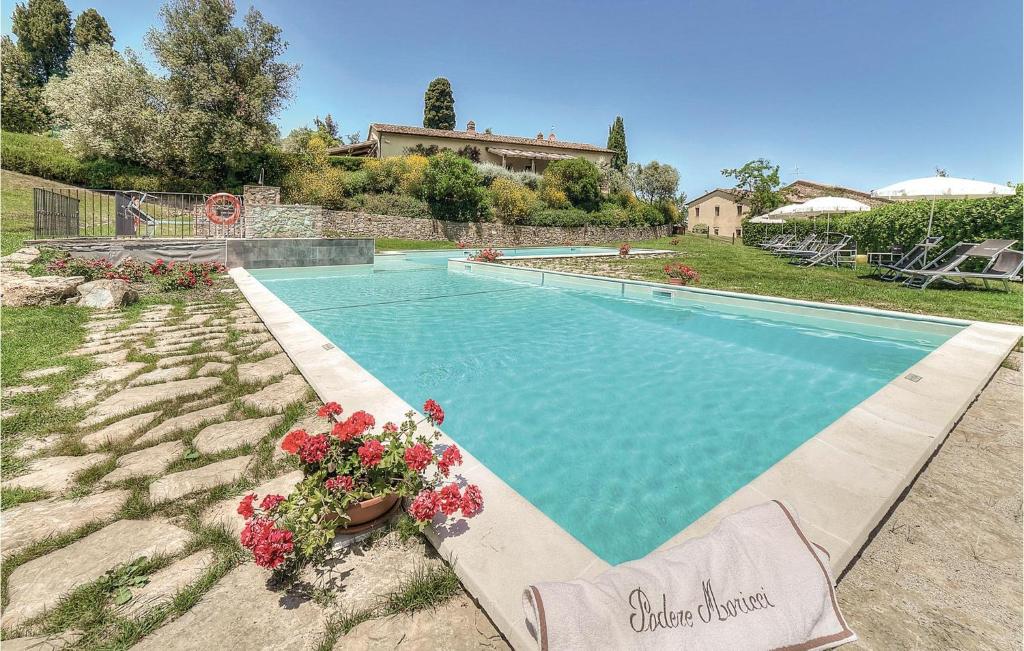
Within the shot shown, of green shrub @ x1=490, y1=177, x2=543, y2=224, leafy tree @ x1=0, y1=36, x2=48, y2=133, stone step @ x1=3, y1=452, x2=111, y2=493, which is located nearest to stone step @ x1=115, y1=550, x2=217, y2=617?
stone step @ x1=3, y1=452, x2=111, y2=493

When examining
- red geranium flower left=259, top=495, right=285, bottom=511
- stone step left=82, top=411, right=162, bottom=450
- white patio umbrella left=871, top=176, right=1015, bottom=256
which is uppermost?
white patio umbrella left=871, top=176, right=1015, bottom=256

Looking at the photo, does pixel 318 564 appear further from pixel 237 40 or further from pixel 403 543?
pixel 237 40

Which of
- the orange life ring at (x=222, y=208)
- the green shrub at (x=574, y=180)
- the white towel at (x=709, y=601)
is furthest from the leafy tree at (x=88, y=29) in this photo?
the white towel at (x=709, y=601)

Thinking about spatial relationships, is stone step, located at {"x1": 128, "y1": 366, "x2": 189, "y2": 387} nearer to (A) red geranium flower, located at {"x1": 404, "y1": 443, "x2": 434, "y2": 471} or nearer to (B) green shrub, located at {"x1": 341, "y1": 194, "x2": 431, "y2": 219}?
(A) red geranium flower, located at {"x1": 404, "y1": 443, "x2": 434, "y2": 471}

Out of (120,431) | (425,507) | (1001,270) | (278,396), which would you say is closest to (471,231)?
(1001,270)

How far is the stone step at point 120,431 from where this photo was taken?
2.66 m

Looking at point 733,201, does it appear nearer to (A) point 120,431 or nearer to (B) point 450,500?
(B) point 450,500

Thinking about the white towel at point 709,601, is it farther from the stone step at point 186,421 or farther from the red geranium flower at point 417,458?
the stone step at point 186,421

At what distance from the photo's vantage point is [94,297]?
6.30m

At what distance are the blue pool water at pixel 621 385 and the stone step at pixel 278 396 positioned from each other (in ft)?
2.01

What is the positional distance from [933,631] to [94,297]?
9.19 meters

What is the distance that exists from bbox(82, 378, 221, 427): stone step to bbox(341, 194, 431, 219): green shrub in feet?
69.3

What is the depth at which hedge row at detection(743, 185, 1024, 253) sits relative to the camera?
10.8 m

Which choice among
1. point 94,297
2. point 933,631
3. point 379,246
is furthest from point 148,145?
point 933,631
